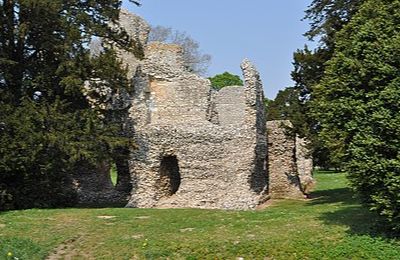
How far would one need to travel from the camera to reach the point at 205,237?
12672 mm

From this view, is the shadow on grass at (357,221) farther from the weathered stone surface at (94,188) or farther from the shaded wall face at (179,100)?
the weathered stone surface at (94,188)

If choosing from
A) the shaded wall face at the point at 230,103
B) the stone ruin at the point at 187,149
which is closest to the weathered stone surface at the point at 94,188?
the stone ruin at the point at 187,149

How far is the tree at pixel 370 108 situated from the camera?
36.0ft

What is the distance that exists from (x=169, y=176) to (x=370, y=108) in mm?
12739

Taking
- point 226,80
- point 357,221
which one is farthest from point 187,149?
point 226,80

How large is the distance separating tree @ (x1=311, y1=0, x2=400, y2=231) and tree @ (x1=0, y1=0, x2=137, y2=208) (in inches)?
376

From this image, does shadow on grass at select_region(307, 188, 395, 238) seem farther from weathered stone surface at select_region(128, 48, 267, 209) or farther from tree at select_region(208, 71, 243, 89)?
tree at select_region(208, 71, 243, 89)

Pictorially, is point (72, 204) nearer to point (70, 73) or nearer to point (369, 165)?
point (70, 73)

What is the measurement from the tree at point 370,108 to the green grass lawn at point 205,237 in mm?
938

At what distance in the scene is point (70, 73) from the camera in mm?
20219

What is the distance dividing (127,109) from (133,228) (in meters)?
9.72

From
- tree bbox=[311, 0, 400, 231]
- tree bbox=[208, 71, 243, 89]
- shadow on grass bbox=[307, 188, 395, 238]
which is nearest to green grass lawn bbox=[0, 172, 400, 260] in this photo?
shadow on grass bbox=[307, 188, 395, 238]

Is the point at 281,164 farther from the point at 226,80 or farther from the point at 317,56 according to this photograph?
the point at 226,80

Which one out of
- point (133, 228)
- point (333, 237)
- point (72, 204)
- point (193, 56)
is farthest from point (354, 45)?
point (193, 56)
